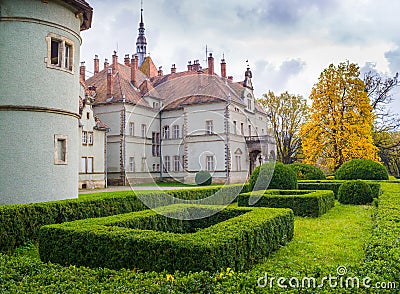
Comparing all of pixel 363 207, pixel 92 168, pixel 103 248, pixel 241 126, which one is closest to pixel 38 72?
pixel 103 248

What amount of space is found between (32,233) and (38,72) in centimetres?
583

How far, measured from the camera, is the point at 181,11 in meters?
13.2

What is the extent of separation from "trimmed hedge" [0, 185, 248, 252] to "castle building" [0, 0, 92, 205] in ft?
6.82

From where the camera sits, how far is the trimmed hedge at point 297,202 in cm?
1427

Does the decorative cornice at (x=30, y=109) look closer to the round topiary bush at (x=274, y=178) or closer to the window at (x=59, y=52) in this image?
the window at (x=59, y=52)

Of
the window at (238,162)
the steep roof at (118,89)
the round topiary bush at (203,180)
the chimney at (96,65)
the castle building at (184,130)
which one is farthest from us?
the chimney at (96,65)

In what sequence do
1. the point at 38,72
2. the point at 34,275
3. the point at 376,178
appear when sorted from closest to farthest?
1. the point at 34,275
2. the point at 38,72
3. the point at 376,178

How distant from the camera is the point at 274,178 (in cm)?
1891

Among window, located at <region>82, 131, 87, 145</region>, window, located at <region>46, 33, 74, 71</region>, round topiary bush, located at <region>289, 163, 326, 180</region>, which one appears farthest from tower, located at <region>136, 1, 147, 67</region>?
window, located at <region>46, 33, 74, 71</region>

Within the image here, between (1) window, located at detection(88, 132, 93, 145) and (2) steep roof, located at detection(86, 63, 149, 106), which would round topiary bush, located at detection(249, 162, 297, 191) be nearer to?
(1) window, located at detection(88, 132, 93, 145)

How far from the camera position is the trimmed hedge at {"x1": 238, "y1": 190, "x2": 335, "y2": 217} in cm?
1427

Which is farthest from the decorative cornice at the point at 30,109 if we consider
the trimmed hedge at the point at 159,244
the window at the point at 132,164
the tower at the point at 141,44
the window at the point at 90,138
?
the tower at the point at 141,44

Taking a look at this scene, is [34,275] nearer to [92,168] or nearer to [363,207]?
[363,207]

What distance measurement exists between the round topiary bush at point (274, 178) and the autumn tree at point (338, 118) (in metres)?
10.9
